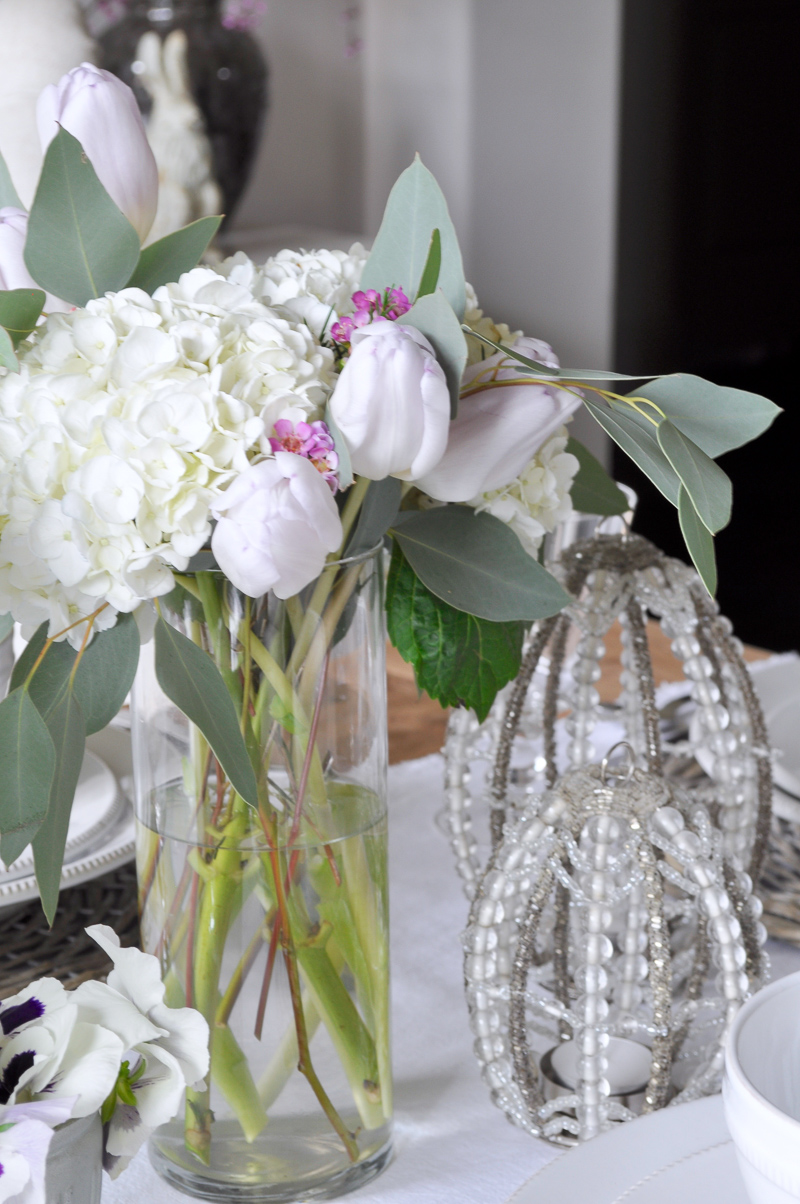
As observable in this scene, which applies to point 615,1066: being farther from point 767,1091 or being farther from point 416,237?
point 416,237

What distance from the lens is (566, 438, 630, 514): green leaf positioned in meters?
0.51

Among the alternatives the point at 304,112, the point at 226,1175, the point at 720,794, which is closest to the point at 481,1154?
the point at 226,1175

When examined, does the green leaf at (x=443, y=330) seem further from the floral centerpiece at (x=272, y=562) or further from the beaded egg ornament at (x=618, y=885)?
the beaded egg ornament at (x=618, y=885)

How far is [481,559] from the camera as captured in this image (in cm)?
41

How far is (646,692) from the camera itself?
0.55 meters

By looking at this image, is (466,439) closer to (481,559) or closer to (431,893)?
(481,559)

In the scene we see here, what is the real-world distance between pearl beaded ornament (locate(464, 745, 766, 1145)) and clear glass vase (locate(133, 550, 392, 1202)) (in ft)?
0.14

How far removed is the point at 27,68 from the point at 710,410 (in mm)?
526

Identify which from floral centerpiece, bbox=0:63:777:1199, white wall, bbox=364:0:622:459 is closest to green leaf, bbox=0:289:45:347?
floral centerpiece, bbox=0:63:777:1199

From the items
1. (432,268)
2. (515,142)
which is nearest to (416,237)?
(432,268)

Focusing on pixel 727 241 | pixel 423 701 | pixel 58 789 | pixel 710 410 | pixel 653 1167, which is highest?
pixel 710 410

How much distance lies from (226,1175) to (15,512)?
8.8 inches

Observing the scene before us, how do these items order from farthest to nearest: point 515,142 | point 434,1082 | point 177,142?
point 515,142 < point 177,142 < point 434,1082

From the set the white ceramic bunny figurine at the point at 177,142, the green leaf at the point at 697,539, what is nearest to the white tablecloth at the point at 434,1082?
the green leaf at the point at 697,539
